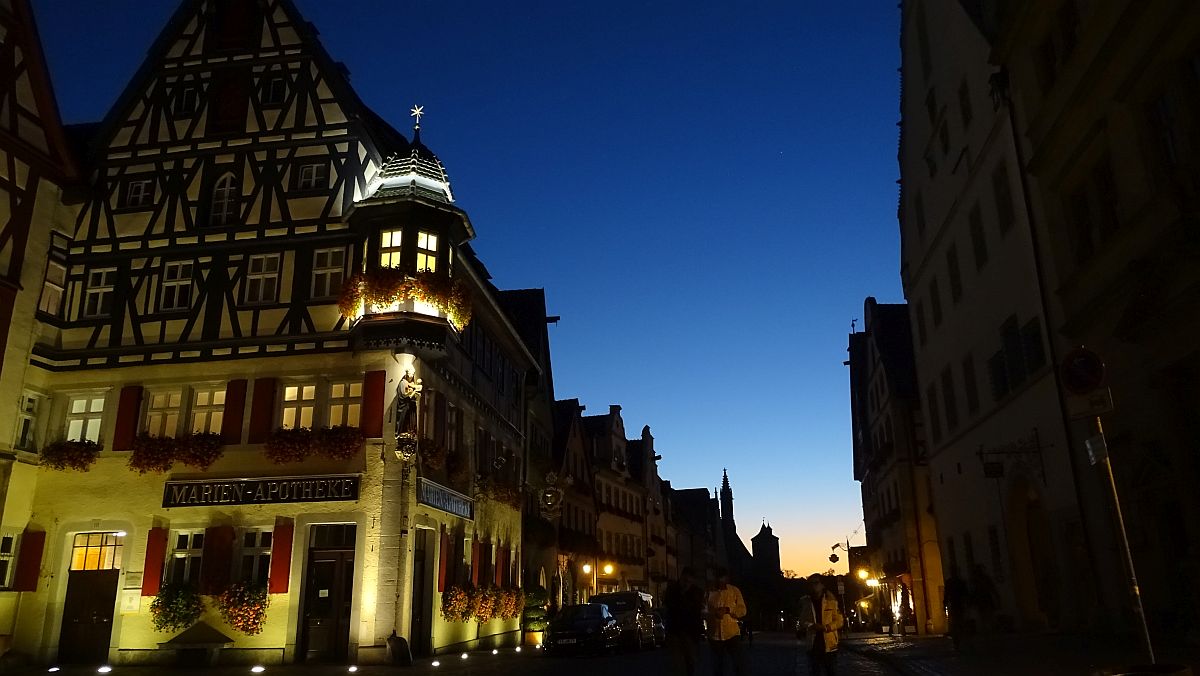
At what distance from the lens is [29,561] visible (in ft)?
69.4

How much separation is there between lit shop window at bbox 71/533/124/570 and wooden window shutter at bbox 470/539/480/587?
925cm

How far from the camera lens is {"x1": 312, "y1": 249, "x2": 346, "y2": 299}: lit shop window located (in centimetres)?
2264

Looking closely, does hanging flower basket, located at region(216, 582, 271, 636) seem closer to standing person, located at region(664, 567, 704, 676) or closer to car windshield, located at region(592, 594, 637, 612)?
car windshield, located at region(592, 594, 637, 612)

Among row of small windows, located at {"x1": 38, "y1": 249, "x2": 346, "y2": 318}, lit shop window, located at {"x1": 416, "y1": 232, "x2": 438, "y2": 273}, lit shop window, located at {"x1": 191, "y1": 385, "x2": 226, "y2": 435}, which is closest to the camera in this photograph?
Answer: lit shop window, located at {"x1": 416, "y1": 232, "x2": 438, "y2": 273}

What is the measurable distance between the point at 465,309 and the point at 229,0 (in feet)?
41.1

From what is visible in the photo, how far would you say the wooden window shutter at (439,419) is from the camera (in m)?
23.1

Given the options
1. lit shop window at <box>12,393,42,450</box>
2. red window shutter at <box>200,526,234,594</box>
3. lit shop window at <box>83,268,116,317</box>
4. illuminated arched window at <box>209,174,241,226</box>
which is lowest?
red window shutter at <box>200,526,234,594</box>

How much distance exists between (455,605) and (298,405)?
22.2 feet

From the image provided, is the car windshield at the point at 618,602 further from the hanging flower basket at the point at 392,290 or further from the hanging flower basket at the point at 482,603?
the hanging flower basket at the point at 392,290

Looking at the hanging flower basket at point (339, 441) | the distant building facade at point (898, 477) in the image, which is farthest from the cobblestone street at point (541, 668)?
the distant building facade at point (898, 477)

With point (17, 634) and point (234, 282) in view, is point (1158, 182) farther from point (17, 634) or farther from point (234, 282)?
point (17, 634)

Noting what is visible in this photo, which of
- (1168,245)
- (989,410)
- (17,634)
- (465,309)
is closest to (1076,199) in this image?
(1168,245)

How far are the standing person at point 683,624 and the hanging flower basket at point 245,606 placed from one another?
1117cm

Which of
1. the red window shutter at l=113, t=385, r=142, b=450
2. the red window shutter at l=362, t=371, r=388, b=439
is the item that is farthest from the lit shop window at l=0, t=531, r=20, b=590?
the red window shutter at l=362, t=371, r=388, b=439
